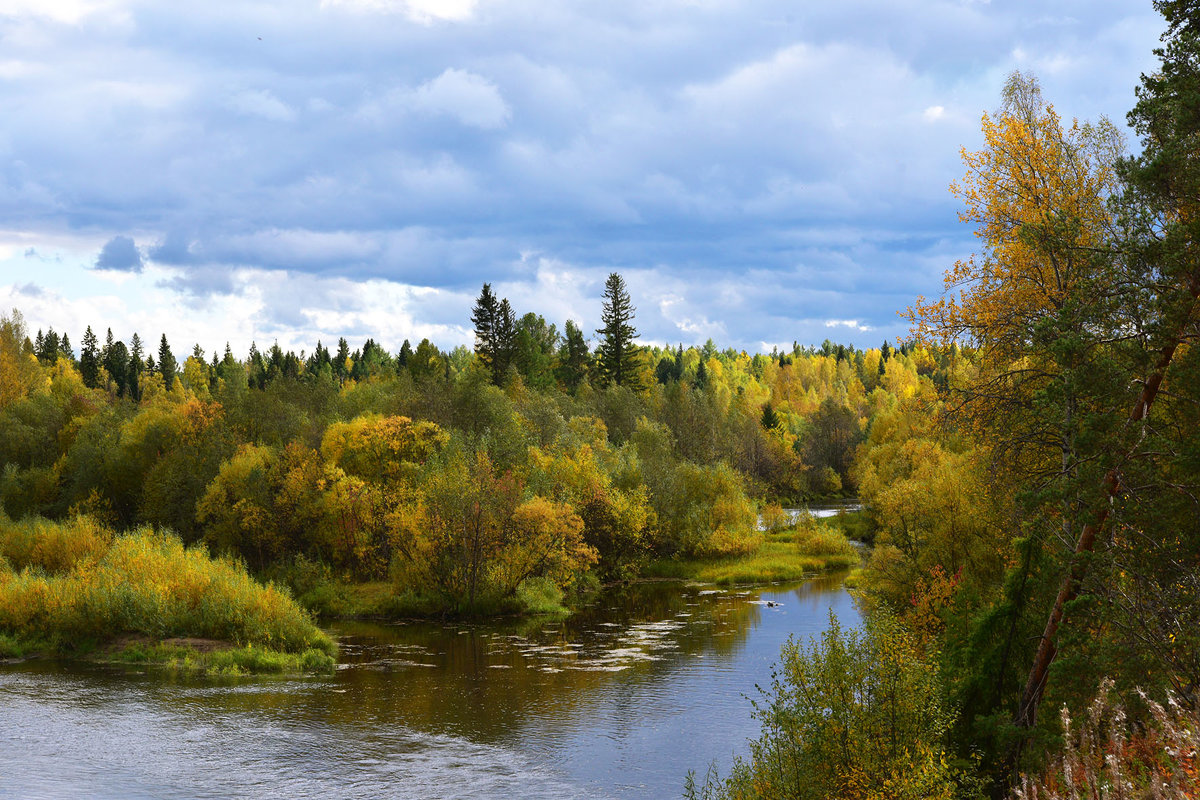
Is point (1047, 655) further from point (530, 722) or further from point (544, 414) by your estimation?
point (544, 414)

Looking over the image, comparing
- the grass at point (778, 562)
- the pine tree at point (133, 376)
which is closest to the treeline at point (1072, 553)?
the grass at point (778, 562)

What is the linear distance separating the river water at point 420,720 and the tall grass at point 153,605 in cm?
317

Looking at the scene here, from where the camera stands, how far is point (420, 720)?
32656 millimetres

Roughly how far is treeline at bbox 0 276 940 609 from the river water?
28.0 ft

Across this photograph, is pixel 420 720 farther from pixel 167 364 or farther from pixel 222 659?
pixel 167 364

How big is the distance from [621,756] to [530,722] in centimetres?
493

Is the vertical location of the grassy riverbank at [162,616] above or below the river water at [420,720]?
above

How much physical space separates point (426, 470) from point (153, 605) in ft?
67.8

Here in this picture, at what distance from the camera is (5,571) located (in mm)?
48906

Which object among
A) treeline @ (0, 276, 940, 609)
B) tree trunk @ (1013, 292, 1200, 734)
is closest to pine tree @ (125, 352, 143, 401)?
treeline @ (0, 276, 940, 609)

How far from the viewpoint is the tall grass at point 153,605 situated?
44.0 meters

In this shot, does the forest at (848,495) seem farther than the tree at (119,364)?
No

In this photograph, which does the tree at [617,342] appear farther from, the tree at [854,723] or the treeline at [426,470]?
the tree at [854,723]

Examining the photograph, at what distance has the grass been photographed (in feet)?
214
